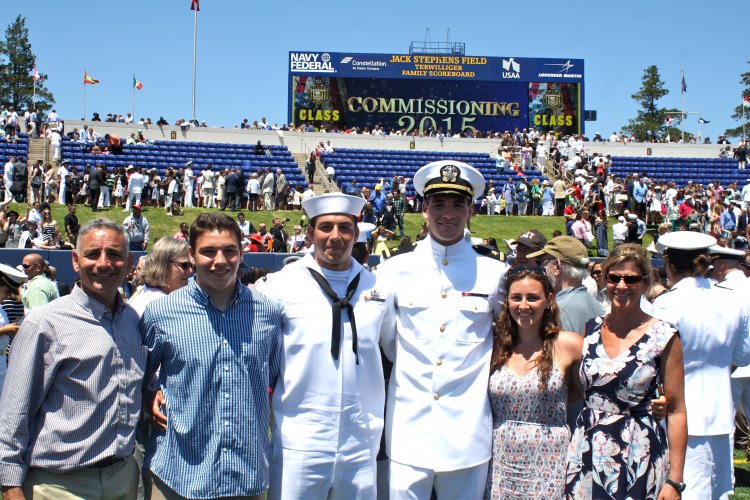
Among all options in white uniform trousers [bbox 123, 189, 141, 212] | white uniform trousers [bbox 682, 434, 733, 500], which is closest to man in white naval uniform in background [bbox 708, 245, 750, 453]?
white uniform trousers [bbox 682, 434, 733, 500]

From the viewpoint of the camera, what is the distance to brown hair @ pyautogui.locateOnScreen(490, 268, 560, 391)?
3.83 m

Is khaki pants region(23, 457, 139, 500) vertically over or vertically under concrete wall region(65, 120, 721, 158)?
under

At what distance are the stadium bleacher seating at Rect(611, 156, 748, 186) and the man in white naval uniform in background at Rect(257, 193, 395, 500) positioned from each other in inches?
1408

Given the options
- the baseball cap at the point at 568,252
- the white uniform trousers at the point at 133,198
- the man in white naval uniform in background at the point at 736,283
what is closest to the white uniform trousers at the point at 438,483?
the baseball cap at the point at 568,252

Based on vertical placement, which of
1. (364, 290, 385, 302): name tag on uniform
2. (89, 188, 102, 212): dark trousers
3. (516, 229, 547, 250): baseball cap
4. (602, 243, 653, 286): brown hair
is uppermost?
(89, 188, 102, 212): dark trousers

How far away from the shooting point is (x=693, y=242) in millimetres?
4750

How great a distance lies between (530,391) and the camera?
146 inches

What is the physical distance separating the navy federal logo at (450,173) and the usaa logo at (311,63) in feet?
132

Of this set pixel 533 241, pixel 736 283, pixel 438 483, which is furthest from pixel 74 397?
pixel 736 283

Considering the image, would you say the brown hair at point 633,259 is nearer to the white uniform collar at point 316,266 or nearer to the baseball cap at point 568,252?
the white uniform collar at point 316,266

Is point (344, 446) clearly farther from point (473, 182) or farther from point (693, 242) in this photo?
point (693, 242)

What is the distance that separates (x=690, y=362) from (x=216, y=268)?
289 cm

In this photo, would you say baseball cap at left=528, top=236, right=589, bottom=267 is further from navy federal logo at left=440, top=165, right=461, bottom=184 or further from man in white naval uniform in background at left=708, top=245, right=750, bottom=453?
navy federal logo at left=440, top=165, right=461, bottom=184

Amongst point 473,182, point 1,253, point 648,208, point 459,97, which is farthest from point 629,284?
point 459,97
